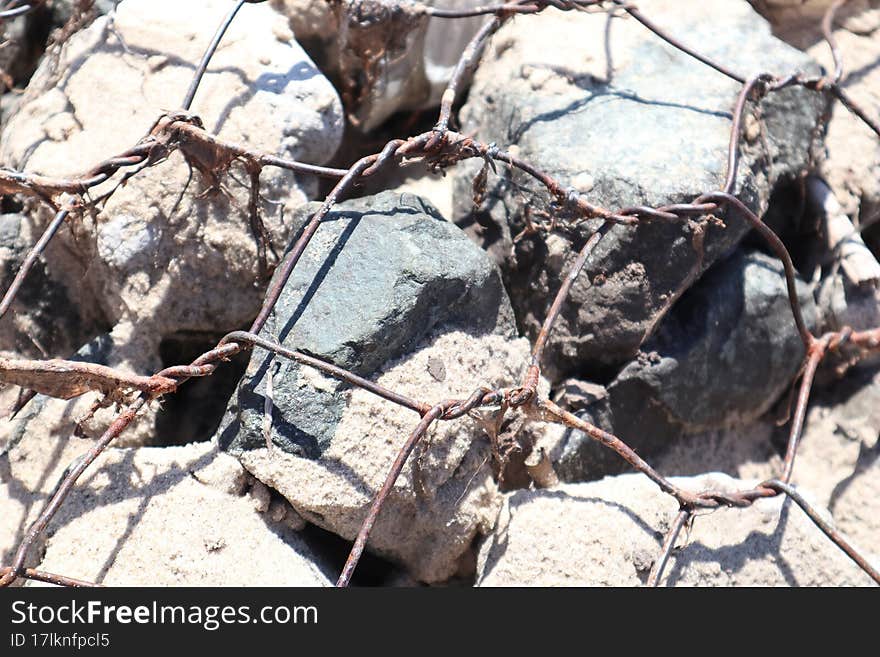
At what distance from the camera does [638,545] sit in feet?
4.17

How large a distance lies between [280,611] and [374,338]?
0.35m

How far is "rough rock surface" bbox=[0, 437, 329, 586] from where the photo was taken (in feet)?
3.71

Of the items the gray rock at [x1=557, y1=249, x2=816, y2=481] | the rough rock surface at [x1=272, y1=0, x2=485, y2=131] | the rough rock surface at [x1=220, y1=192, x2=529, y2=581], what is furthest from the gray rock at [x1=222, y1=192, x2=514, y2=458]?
the rough rock surface at [x1=272, y1=0, x2=485, y2=131]

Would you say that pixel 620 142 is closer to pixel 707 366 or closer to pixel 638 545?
pixel 707 366

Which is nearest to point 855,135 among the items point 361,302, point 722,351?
point 722,351

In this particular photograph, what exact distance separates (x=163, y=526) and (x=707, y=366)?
2.87 feet

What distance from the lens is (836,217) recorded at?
1.64 m

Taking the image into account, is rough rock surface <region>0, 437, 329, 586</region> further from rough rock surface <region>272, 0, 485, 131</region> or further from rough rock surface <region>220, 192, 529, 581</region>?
rough rock surface <region>272, 0, 485, 131</region>

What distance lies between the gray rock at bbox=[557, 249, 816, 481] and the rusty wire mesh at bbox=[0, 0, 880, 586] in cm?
6

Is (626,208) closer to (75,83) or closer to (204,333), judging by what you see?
(204,333)

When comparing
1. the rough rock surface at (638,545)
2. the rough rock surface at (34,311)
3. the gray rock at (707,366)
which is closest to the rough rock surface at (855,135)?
the gray rock at (707,366)

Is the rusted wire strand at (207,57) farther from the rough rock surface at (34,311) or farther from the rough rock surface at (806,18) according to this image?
the rough rock surface at (806,18)

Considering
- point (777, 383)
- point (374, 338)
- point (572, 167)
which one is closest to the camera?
point (374, 338)

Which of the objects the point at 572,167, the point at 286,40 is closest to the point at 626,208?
the point at 572,167
